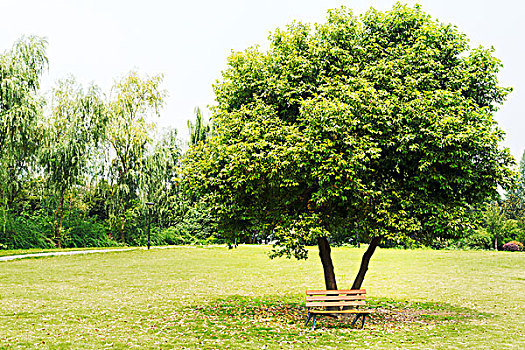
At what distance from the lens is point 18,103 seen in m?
31.3

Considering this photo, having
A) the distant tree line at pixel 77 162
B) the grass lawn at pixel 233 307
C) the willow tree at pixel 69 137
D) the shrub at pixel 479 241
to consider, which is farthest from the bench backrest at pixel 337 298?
the shrub at pixel 479 241

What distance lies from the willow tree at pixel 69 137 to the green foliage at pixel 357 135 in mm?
25554

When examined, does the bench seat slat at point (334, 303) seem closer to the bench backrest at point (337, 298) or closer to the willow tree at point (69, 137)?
the bench backrest at point (337, 298)

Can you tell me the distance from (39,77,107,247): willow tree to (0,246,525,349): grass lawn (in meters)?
9.32

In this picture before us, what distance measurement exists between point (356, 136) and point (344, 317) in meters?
5.89

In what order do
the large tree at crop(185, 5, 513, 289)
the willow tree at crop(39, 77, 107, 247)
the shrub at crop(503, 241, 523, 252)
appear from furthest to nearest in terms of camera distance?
the shrub at crop(503, 241, 523, 252), the willow tree at crop(39, 77, 107, 247), the large tree at crop(185, 5, 513, 289)

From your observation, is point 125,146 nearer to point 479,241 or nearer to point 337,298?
point 337,298

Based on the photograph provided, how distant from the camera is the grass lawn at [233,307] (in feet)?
36.3

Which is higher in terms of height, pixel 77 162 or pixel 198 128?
pixel 198 128

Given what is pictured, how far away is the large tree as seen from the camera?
472 inches

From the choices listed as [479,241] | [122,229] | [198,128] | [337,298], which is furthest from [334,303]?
[479,241]

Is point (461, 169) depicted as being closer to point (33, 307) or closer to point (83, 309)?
point (83, 309)

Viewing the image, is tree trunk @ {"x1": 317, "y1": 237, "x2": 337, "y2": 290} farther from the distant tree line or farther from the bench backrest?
the distant tree line

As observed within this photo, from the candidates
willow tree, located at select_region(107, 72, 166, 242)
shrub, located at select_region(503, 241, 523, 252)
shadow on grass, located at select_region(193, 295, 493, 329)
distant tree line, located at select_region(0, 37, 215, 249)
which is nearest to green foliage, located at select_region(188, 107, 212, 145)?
distant tree line, located at select_region(0, 37, 215, 249)
